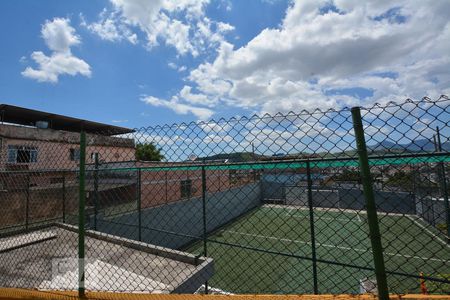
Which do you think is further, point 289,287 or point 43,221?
point 289,287

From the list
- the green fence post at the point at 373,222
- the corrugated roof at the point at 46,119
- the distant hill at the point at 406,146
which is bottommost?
the green fence post at the point at 373,222

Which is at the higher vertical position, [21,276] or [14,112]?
[14,112]

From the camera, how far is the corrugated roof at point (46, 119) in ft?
68.2

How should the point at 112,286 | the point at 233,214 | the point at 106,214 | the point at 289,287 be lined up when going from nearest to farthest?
the point at 112,286 → the point at 289,287 → the point at 106,214 → the point at 233,214

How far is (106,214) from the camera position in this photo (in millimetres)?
11398

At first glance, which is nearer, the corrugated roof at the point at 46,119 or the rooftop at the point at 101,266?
the rooftop at the point at 101,266

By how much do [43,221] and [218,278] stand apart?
20.5ft

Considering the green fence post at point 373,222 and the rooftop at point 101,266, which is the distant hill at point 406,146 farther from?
the rooftop at point 101,266

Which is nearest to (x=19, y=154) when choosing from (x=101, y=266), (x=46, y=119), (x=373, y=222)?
(x=46, y=119)

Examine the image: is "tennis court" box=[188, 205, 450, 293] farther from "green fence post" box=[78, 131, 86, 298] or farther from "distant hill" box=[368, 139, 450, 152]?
"distant hill" box=[368, 139, 450, 152]

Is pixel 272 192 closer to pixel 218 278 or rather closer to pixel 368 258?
pixel 368 258

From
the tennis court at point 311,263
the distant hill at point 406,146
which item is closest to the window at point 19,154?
the tennis court at point 311,263

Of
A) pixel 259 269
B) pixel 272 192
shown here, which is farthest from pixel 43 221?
pixel 272 192

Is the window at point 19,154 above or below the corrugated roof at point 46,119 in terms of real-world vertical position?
below
